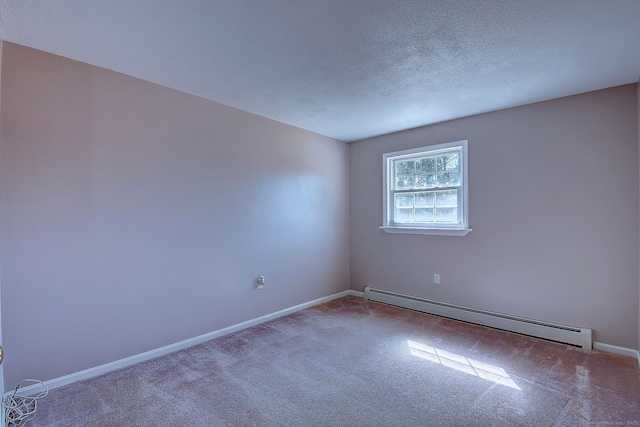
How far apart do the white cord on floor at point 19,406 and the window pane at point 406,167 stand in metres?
4.14

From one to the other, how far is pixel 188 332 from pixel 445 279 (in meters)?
2.94

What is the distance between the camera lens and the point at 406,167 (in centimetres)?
423

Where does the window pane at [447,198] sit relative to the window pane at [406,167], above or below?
below

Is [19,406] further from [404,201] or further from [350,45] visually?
[404,201]

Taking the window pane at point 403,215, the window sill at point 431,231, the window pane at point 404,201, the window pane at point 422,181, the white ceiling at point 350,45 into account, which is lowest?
the window sill at point 431,231

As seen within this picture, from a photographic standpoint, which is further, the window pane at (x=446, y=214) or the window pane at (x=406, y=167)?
the window pane at (x=406, y=167)

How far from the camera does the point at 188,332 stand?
2.95 metres

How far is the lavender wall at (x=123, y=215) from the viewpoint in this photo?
212cm

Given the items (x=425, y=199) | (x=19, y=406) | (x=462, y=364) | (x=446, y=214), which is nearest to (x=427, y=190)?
(x=425, y=199)

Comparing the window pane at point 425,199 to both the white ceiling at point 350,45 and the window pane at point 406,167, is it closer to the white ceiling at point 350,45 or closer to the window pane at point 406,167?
the window pane at point 406,167

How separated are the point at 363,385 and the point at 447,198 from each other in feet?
8.13

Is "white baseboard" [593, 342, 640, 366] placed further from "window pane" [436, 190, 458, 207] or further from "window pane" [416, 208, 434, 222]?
"window pane" [416, 208, 434, 222]

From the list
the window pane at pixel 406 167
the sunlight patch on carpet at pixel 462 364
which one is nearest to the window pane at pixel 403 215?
the window pane at pixel 406 167

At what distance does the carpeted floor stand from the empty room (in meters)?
0.02
